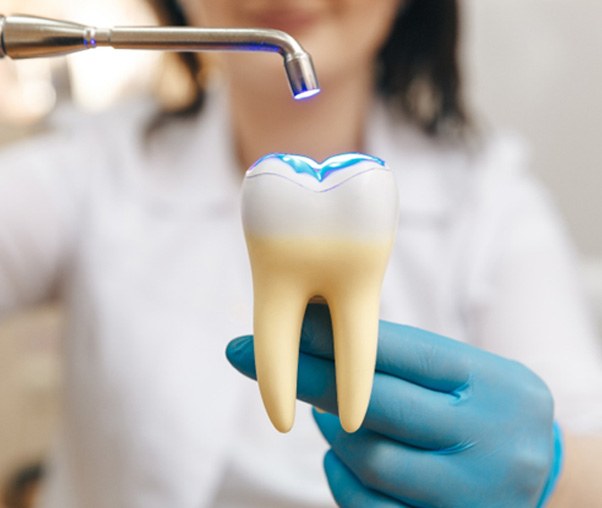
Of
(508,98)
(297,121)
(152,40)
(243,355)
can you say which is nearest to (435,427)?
(243,355)

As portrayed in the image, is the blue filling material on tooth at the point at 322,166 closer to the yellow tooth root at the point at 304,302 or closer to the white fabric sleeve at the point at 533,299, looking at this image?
the yellow tooth root at the point at 304,302

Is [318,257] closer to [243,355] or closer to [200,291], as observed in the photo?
[243,355]

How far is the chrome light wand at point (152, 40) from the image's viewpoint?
249mm

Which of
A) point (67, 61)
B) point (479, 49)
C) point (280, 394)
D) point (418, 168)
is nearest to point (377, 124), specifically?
point (418, 168)

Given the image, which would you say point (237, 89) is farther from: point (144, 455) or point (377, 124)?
point (144, 455)

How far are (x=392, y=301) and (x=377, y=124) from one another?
171 mm

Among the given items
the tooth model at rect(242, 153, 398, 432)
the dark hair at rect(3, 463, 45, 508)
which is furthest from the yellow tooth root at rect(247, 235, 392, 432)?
the dark hair at rect(3, 463, 45, 508)

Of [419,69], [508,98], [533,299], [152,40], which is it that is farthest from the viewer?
[508,98]

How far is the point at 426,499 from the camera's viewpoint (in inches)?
13.4

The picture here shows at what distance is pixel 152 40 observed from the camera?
0.85ft

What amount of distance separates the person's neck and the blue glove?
1.03 feet

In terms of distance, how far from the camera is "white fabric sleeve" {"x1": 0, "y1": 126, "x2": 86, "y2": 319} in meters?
0.62

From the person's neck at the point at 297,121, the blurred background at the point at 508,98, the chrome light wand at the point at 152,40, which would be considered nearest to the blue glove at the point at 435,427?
the chrome light wand at the point at 152,40

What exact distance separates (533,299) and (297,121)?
24 centimetres
